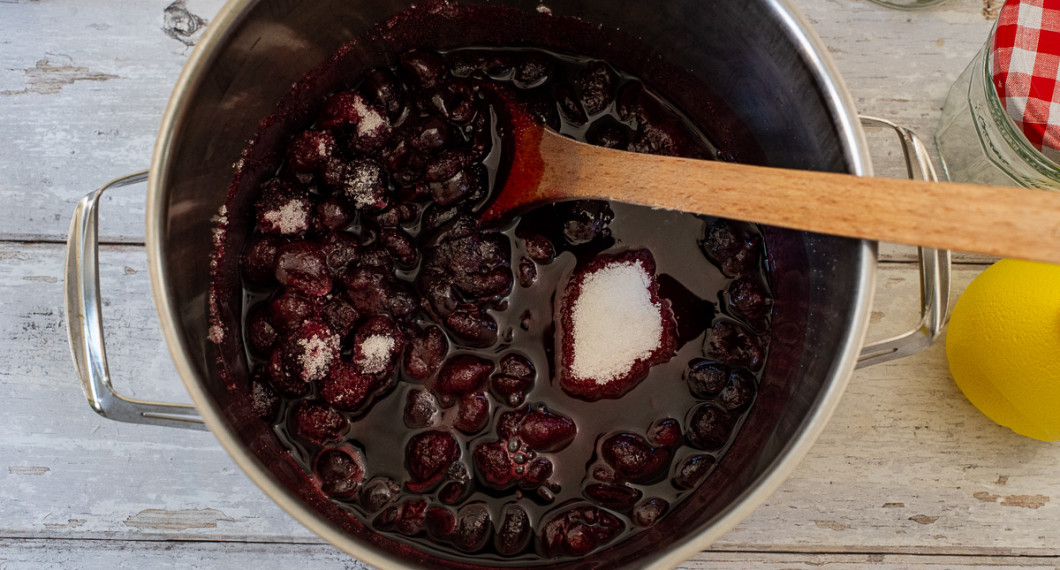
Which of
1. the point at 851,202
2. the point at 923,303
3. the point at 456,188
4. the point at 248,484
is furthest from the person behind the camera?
the point at 248,484

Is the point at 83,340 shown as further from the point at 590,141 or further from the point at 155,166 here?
the point at 590,141

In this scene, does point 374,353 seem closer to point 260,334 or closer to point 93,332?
point 260,334

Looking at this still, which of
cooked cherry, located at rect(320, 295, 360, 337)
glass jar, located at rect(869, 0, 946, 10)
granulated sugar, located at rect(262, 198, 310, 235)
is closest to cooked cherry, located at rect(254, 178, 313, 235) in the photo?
granulated sugar, located at rect(262, 198, 310, 235)

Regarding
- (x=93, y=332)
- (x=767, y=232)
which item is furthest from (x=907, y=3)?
(x=93, y=332)

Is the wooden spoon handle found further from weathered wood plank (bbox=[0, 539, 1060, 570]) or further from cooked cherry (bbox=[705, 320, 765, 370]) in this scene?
weathered wood plank (bbox=[0, 539, 1060, 570])

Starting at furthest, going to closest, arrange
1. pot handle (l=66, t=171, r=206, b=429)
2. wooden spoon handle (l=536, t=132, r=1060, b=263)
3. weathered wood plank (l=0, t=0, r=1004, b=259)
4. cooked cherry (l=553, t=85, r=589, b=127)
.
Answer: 1. weathered wood plank (l=0, t=0, r=1004, b=259)
2. cooked cherry (l=553, t=85, r=589, b=127)
3. pot handle (l=66, t=171, r=206, b=429)
4. wooden spoon handle (l=536, t=132, r=1060, b=263)

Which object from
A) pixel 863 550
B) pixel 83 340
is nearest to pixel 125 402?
pixel 83 340
